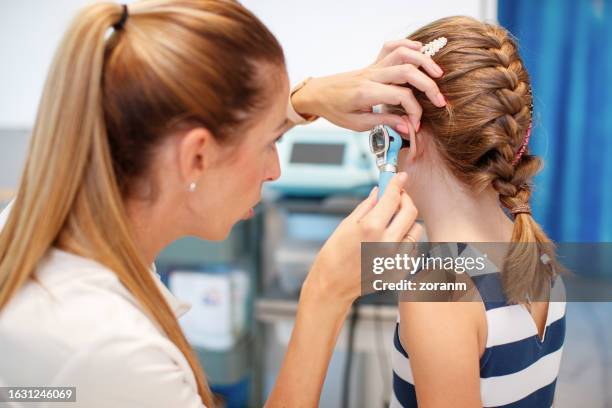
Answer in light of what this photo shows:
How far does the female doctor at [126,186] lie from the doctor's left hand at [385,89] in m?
0.24

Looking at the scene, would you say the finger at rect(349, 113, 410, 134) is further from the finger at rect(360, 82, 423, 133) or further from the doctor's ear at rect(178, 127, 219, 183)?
the doctor's ear at rect(178, 127, 219, 183)

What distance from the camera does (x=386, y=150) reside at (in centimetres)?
99

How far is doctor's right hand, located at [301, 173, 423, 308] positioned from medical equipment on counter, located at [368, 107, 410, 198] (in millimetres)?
83

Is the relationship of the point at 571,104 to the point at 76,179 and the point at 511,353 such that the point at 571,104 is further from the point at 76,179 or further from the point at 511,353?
the point at 76,179

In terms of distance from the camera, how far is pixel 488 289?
948 millimetres

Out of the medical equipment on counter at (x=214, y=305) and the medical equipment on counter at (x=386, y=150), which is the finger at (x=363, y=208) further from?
the medical equipment on counter at (x=214, y=305)

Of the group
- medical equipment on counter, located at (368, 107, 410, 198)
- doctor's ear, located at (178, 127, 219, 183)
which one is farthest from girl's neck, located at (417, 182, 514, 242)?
doctor's ear, located at (178, 127, 219, 183)

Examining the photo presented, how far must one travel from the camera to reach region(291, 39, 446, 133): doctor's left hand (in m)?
0.97

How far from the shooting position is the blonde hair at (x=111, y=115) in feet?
2.36

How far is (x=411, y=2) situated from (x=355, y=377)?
1499 mm

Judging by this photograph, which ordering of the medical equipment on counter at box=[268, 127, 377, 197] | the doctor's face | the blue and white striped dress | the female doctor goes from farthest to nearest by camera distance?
the medical equipment on counter at box=[268, 127, 377, 197] < the blue and white striped dress < the doctor's face < the female doctor

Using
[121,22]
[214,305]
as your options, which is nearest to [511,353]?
[121,22]

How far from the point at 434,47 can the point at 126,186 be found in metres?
0.58

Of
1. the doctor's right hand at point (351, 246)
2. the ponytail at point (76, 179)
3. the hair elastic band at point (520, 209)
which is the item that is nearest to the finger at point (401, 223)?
the doctor's right hand at point (351, 246)
